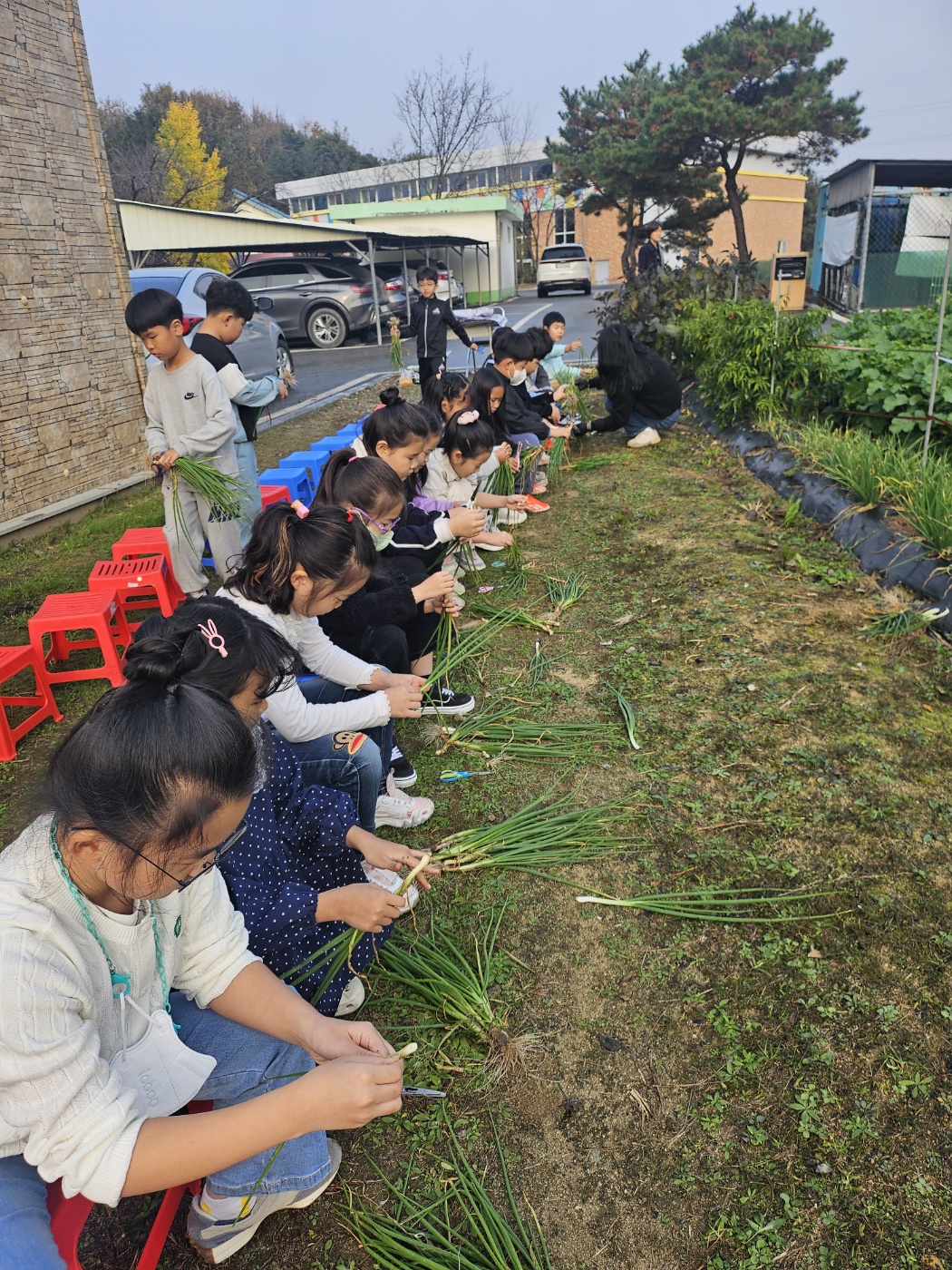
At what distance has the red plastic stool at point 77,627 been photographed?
3109 millimetres

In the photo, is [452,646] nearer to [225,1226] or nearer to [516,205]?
[225,1226]

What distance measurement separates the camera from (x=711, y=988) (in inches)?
73.4

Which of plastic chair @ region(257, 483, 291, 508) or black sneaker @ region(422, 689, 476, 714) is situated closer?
black sneaker @ region(422, 689, 476, 714)

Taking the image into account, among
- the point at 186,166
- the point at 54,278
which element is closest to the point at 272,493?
the point at 54,278

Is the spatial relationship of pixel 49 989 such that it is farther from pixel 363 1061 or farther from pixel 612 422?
Result: pixel 612 422

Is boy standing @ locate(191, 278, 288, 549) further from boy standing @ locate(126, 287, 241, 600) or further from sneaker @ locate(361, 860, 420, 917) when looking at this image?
sneaker @ locate(361, 860, 420, 917)

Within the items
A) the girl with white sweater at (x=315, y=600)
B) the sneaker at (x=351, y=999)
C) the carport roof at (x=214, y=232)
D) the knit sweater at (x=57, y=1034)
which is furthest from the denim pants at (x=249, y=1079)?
the carport roof at (x=214, y=232)

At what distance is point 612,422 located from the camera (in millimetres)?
6949

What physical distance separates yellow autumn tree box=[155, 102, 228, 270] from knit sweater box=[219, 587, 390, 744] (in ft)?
93.6

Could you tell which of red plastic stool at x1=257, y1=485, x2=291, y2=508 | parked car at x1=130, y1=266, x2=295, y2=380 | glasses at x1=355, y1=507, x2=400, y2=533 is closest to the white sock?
glasses at x1=355, y1=507, x2=400, y2=533

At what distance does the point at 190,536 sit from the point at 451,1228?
2.96 m

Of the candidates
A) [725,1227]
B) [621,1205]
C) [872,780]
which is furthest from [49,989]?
[872,780]

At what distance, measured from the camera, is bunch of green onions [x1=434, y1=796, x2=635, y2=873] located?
2252 millimetres

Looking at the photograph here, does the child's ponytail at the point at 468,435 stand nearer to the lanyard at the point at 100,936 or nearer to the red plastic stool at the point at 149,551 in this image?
the red plastic stool at the point at 149,551
